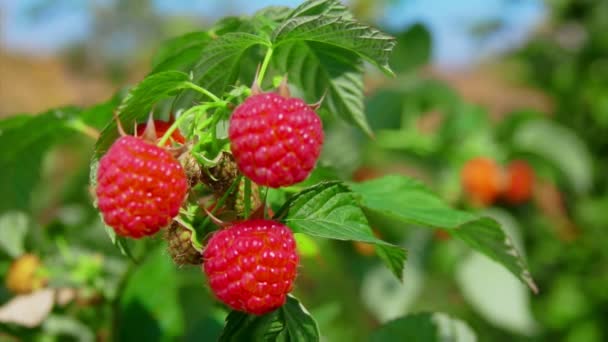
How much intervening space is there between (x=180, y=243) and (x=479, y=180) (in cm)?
96

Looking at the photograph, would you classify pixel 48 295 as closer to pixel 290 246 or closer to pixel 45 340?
pixel 45 340

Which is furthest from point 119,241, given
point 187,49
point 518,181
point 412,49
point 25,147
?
point 518,181

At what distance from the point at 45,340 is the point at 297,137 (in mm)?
502

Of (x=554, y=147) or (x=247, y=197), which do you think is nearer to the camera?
(x=247, y=197)

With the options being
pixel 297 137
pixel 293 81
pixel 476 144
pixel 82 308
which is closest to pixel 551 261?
pixel 476 144

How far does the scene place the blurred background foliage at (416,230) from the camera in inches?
30.0

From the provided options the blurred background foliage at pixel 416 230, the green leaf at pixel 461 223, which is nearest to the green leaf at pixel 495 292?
the blurred background foliage at pixel 416 230

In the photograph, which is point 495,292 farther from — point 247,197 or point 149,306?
point 247,197

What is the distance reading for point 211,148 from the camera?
1.57 feet

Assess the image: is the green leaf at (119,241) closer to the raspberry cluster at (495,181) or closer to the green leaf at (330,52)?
the green leaf at (330,52)

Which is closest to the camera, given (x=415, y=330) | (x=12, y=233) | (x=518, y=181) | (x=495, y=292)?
(x=415, y=330)

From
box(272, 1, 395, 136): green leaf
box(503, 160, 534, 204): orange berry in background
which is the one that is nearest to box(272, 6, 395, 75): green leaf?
box(272, 1, 395, 136): green leaf

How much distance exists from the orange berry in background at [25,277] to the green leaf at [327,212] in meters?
0.39

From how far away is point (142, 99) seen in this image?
0.48 metres
